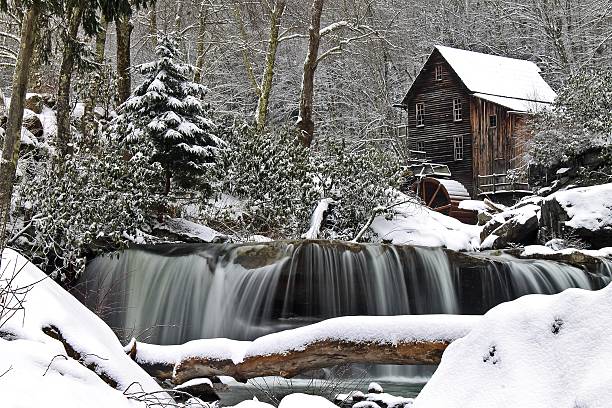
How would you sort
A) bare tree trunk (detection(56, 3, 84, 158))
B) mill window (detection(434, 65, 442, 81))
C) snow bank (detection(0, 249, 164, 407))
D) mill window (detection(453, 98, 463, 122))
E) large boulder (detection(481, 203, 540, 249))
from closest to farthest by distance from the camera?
1. snow bank (detection(0, 249, 164, 407))
2. bare tree trunk (detection(56, 3, 84, 158))
3. large boulder (detection(481, 203, 540, 249))
4. mill window (detection(453, 98, 463, 122))
5. mill window (detection(434, 65, 442, 81))

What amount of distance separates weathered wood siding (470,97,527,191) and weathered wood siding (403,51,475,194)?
472 mm

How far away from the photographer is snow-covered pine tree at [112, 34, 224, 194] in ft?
46.1

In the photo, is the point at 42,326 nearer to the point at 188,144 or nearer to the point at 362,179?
the point at 188,144

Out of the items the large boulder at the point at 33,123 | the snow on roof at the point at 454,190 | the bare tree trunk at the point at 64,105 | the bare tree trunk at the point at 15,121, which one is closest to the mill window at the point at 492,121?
the snow on roof at the point at 454,190

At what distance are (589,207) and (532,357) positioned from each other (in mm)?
11896

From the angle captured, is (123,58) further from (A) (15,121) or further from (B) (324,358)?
(B) (324,358)

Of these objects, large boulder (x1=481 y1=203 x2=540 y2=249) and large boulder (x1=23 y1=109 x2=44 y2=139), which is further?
large boulder (x1=23 y1=109 x2=44 y2=139)

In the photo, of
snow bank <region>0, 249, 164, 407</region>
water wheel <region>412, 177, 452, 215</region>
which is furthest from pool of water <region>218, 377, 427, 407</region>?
water wheel <region>412, 177, 452, 215</region>

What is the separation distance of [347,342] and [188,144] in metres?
9.68

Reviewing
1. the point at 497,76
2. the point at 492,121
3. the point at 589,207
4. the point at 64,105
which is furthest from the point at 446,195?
the point at 64,105

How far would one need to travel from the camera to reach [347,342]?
17.9ft

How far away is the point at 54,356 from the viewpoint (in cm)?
286

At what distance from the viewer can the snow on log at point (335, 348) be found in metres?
5.39

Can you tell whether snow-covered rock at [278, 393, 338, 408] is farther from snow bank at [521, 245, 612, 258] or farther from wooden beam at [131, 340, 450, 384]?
snow bank at [521, 245, 612, 258]
